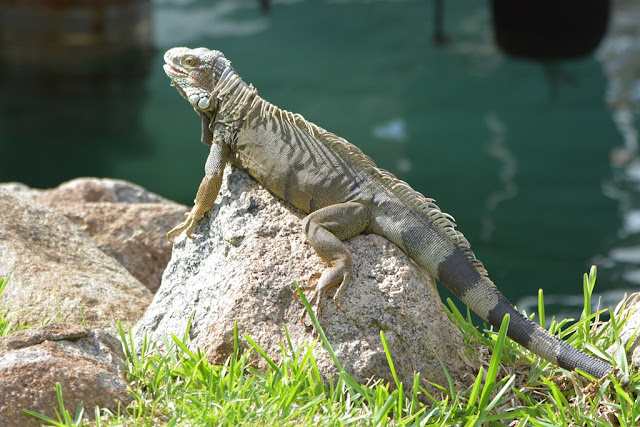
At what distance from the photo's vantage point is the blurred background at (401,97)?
31.7 feet

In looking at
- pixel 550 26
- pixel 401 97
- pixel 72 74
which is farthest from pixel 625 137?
pixel 72 74

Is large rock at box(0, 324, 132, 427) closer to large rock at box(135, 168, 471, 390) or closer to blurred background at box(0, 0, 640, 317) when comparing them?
large rock at box(135, 168, 471, 390)

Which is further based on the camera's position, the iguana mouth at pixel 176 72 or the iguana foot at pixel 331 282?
the iguana mouth at pixel 176 72

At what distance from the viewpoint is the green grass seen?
2852 millimetres

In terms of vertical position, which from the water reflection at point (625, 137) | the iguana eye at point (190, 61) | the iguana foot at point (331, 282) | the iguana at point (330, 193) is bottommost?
the water reflection at point (625, 137)

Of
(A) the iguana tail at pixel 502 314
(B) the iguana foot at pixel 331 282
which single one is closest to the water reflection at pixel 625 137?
(A) the iguana tail at pixel 502 314

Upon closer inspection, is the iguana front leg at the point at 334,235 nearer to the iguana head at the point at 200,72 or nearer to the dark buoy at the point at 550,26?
the iguana head at the point at 200,72

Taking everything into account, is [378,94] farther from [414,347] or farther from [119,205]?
[414,347]

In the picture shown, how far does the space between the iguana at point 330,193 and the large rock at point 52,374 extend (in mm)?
743

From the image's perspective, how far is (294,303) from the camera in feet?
10.5

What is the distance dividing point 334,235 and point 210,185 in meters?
0.62

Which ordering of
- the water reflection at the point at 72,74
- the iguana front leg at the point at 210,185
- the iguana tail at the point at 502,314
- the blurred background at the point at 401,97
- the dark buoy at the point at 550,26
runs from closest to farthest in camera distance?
the iguana tail at the point at 502,314 < the iguana front leg at the point at 210,185 < the blurred background at the point at 401,97 < the dark buoy at the point at 550,26 < the water reflection at the point at 72,74

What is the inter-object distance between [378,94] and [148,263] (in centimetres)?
861

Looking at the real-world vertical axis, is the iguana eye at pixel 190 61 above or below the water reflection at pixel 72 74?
above
